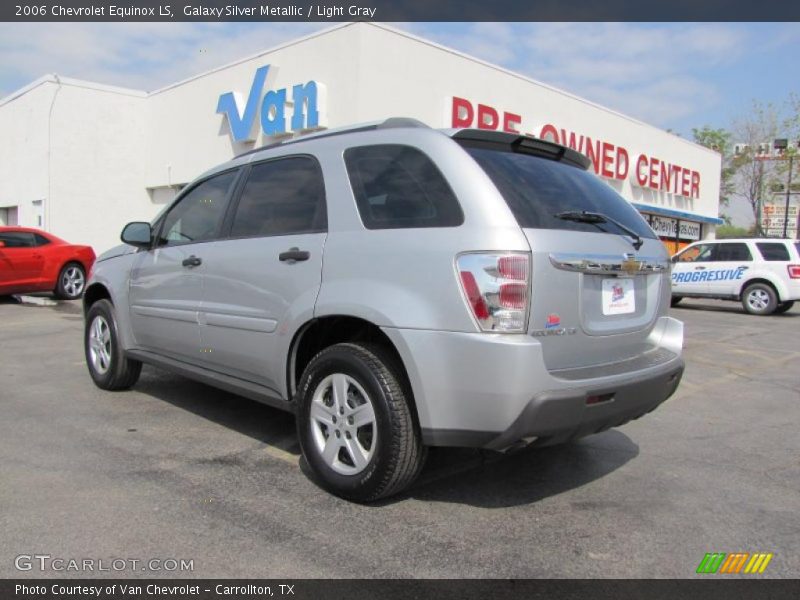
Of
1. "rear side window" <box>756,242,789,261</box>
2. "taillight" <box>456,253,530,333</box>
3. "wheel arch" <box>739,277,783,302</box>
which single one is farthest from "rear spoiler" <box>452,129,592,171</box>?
"rear side window" <box>756,242,789,261</box>

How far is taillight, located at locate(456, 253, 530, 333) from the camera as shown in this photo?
9.16 ft

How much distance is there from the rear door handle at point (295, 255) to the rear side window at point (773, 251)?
1375 cm

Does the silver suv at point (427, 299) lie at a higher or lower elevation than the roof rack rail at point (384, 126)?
lower

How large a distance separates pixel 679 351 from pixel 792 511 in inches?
38.3

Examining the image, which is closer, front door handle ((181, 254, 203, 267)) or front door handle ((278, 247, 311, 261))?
front door handle ((278, 247, 311, 261))

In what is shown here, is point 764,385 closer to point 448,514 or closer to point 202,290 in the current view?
point 448,514

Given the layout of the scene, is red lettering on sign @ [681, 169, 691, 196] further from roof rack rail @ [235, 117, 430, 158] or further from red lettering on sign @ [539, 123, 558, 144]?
roof rack rail @ [235, 117, 430, 158]

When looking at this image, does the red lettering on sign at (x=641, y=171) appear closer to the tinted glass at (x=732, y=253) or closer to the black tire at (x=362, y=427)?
the tinted glass at (x=732, y=253)

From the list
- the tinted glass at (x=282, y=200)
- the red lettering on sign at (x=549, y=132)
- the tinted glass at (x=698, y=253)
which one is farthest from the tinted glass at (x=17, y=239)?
the tinted glass at (x=698, y=253)

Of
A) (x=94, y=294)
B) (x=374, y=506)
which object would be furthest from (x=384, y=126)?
(x=94, y=294)

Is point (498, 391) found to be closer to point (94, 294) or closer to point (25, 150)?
point (94, 294)

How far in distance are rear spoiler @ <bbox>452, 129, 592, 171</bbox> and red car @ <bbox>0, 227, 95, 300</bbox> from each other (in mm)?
11152

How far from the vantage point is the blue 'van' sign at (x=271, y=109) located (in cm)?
1354
